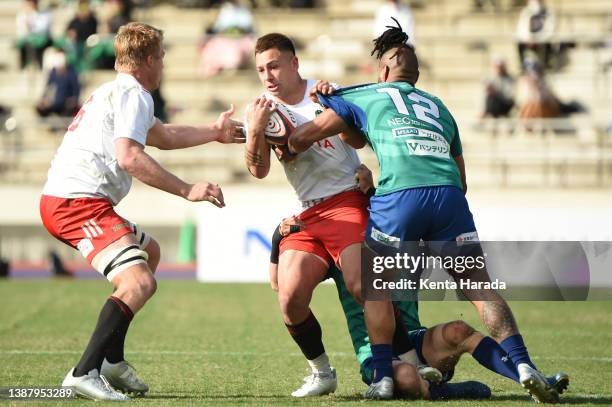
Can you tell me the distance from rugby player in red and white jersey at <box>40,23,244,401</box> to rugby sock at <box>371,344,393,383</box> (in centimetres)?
125

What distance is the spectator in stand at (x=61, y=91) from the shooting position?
19609 mm

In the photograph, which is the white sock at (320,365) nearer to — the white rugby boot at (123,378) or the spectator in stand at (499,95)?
the white rugby boot at (123,378)

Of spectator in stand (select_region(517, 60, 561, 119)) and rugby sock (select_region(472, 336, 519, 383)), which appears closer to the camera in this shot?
rugby sock (select_region(472, 336, 519, 383))

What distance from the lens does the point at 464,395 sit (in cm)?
668

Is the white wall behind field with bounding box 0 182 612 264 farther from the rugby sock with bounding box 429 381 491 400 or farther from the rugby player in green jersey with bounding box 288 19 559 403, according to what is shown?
the rugby player in green jersey with bounding box 288 19 559 403

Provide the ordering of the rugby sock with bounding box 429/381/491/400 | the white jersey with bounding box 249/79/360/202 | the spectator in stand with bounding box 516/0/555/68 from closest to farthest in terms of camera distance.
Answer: the rugby sock with bounding box 429/381/491/400 → the white jersey with bounding box 249/79/360/202 → the spectator in stand with bounding box 516/0/555/68

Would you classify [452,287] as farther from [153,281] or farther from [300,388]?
[153,281]

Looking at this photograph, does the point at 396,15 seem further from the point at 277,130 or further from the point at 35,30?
the point at 277,130

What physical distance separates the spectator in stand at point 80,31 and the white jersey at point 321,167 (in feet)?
46.2

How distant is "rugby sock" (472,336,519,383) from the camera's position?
630 cm

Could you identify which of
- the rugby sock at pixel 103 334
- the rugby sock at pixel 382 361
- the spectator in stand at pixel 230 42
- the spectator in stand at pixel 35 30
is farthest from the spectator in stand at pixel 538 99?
the rugby sock at pixel 103 334

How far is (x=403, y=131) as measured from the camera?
644 cm

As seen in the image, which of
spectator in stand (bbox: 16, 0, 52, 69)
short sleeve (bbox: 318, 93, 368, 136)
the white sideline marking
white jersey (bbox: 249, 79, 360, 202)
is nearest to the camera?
short sleeve (bbox: 318, 93, 368, 136)

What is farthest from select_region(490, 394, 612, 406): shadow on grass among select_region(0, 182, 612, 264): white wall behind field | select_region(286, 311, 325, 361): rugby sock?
select_region(0, 182, 612, 264): white wall behind field
